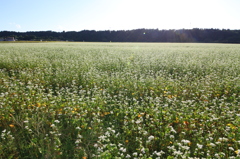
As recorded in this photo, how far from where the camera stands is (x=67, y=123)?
220 inches

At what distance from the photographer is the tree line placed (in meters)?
102

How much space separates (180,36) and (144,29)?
23097mm

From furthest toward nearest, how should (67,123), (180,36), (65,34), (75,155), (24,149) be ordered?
(65,34), (180,36), (67,123), (24,149), (75,155)

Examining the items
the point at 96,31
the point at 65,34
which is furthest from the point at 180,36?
the point at 65,34

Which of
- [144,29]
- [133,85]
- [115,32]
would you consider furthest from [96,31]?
[133,85]

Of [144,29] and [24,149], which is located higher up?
[144,29]

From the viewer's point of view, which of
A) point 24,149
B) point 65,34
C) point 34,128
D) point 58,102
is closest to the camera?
point 24,149

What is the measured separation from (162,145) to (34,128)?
3350 millimetres

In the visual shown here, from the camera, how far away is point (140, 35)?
11538 cm

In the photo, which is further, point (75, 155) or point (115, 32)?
point (115, 32)

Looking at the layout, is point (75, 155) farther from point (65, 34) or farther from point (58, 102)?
point (65, 34)

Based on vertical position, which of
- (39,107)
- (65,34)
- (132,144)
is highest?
(65,34)

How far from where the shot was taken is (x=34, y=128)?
5234 mm

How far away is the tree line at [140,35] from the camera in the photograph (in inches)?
4024
